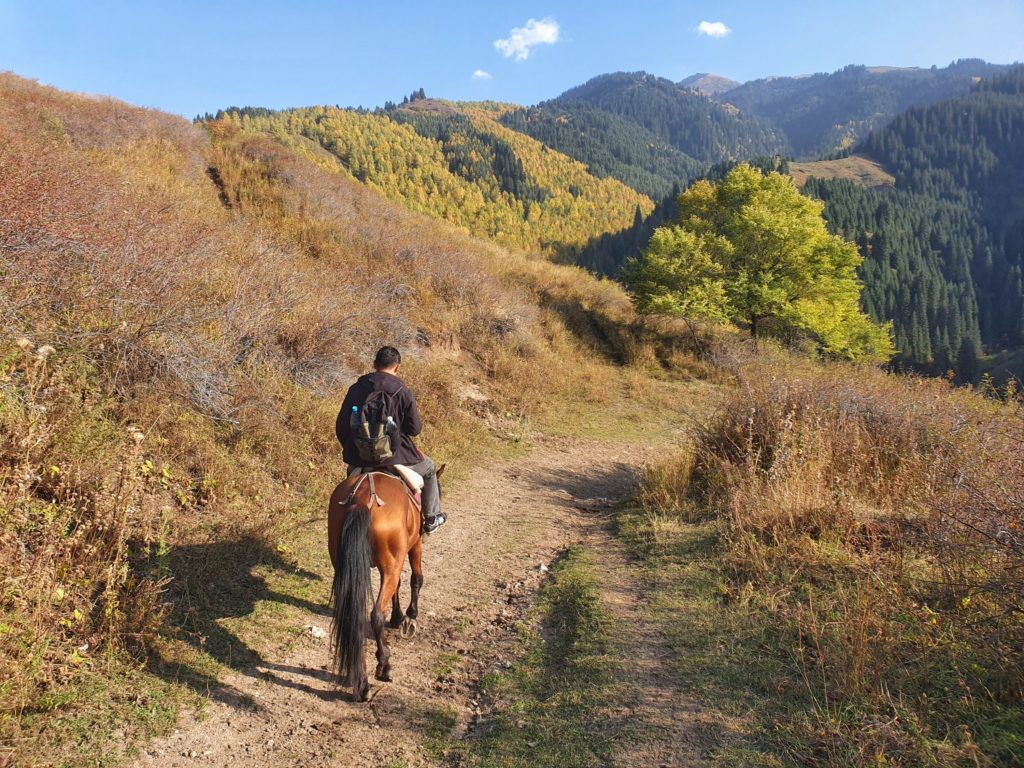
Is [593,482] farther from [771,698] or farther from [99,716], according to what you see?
[99,716]

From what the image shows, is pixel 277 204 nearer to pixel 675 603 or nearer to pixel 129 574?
pixel 129 574

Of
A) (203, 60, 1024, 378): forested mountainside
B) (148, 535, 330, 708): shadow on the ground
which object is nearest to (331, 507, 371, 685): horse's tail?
(148, 535, 330, 708): shadow on the ground

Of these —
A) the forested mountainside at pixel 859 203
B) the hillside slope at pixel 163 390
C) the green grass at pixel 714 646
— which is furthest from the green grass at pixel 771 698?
the forested mountainside at pixel 859 203

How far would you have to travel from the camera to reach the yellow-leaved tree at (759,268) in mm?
18109

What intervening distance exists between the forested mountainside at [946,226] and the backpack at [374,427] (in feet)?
→ 332

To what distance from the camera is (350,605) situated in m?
3.51

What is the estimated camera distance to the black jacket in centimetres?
463

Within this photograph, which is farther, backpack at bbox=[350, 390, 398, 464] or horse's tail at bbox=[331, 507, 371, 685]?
backpack at bbox=[350, 390, 398, 464]

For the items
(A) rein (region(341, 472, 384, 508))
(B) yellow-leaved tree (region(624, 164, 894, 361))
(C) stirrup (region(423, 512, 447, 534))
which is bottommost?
(C) stirrup (region(423, 512, 447, 534))

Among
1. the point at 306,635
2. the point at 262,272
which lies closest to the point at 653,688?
the point at 306,635

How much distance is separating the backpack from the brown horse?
26 centimetres

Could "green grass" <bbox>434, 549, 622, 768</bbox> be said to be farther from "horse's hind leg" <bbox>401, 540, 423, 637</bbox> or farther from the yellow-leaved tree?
the yellow-leaved tree

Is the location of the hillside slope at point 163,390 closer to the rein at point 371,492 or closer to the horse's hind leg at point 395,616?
the horse's hind leg at point 395,616

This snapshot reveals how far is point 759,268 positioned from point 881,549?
16418 mm
